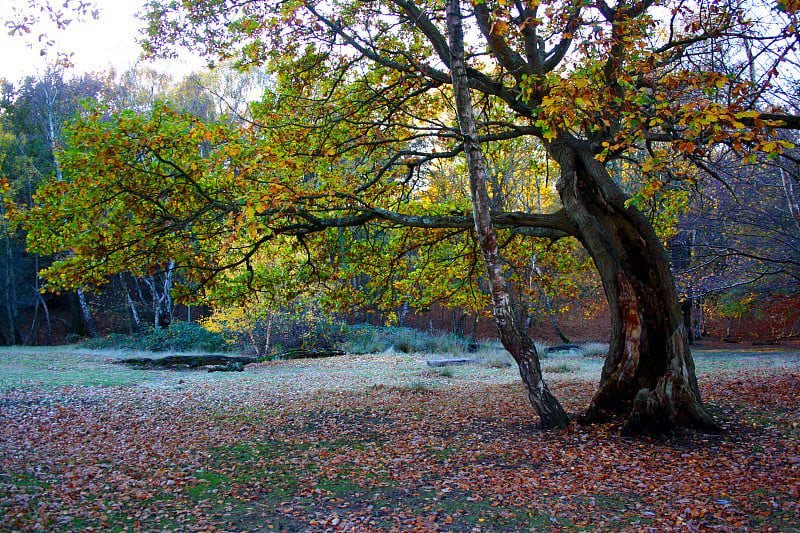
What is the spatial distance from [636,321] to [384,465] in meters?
3.34

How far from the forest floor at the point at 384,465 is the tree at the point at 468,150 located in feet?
2.79

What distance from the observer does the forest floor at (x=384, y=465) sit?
12.7 ft

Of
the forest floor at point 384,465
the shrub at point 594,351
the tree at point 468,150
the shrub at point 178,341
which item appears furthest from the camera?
the shrub at point 178,341

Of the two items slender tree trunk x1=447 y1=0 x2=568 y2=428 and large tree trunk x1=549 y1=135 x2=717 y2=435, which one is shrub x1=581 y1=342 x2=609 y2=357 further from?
slender tree trunk x1=447 y1=0 x2=568 y2=428

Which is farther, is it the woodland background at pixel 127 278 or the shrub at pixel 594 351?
the woodland background at pixel 127 278

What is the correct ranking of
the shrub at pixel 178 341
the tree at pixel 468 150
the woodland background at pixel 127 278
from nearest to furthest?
the tree at pixel 468 150
the shrub at pixel 178 341
the woodland background at pixel 127 278

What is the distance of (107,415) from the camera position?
7.47 metres

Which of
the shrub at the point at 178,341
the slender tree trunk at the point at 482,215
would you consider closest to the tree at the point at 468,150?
the slender tree trunk at the point at 482,215

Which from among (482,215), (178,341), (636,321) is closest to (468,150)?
(482,215)

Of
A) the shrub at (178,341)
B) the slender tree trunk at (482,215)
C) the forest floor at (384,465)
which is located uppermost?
the slender tree trunk at (482,215)

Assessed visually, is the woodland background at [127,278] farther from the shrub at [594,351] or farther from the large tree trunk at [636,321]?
the large tree trunk at [636,321]

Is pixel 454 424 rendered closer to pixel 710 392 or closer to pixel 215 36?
pixel 710 392

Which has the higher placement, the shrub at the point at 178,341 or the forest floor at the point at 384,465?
the shrub at the point at 178,341

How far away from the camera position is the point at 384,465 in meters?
5.24
